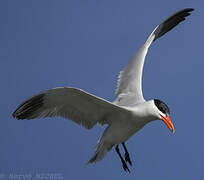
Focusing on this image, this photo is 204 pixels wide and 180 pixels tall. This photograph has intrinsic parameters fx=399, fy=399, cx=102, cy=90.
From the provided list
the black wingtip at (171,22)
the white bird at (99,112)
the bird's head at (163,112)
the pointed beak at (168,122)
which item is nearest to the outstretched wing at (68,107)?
the white bird at (99,112)

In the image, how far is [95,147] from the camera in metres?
6.21

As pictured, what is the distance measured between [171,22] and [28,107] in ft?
14.5

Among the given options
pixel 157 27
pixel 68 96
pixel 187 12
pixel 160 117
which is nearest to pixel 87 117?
pixel 68 96

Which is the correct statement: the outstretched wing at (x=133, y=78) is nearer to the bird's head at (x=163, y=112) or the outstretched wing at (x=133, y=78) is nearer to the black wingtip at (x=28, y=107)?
the bird's head at (x=163, y=112)

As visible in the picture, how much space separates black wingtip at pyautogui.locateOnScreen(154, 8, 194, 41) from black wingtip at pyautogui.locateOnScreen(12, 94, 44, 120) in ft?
12.2

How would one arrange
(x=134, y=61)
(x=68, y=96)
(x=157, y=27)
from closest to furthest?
(x=68, y=96)
(x=134, y=61)
(x=157, y=27)

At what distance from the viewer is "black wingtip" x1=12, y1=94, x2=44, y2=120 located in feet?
18.6

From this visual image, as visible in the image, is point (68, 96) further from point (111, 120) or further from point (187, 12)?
point (187, 12)

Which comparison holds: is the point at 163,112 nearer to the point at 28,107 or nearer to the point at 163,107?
the point at 163,107

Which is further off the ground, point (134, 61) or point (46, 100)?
point (134, 61)

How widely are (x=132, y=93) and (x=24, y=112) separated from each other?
2.01 meters

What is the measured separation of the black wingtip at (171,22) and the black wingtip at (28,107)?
146 inches

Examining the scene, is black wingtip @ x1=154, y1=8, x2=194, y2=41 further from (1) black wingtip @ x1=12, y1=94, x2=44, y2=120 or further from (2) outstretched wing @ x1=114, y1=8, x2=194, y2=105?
(1) black wingtip @ x1=12, y1=94, x2=44, y2=120

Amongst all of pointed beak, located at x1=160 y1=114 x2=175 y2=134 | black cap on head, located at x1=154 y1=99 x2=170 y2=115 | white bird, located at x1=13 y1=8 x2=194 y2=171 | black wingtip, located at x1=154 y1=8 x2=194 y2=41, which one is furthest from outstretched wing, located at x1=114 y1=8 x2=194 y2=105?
pointed beak, located at x1=160 y1=114 x2=175 y2=134
